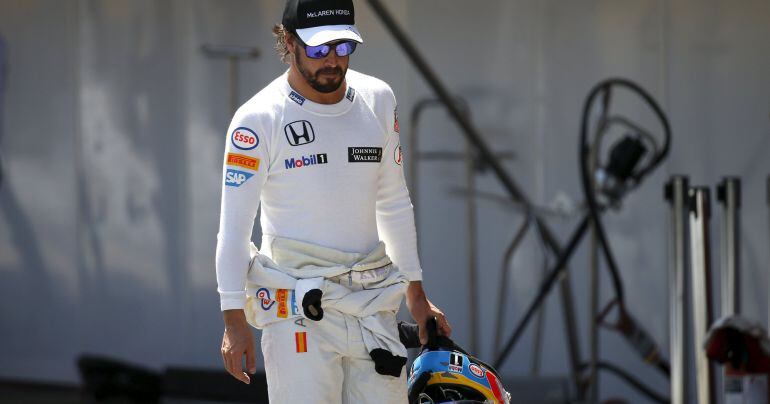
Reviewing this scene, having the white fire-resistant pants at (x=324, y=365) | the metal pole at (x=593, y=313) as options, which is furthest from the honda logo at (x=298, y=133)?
the metal pole at (x=593, y=313)

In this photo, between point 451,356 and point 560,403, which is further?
point 560,403

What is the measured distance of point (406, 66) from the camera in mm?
7102

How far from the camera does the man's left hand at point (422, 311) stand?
3740mm

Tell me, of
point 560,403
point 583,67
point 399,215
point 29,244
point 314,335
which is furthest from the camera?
point 29,244

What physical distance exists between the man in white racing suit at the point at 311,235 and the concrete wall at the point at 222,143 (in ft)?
10.4

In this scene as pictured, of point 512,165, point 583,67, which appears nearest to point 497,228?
point 512,165

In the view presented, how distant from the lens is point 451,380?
3643 mm

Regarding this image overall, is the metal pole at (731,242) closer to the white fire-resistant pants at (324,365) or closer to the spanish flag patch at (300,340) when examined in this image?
the white fire-resistant pants at (324,365)

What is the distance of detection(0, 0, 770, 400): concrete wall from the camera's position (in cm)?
647

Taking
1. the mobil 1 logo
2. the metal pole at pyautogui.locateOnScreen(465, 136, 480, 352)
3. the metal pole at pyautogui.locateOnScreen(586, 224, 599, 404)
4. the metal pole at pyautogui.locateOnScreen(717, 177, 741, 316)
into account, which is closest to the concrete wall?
the metal pole at pyautogui.locateOnScreen(465, 136, 480, 352)

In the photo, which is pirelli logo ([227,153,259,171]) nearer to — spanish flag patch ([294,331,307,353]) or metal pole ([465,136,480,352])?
spanish flag patch ([294,331,307,353])

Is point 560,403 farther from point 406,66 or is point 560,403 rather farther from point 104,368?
point 104,368

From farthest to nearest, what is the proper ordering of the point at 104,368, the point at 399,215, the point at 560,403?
the point at 104,368 → the point at 560,403 → the point at 399,215

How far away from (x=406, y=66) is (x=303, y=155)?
12.0 feet
